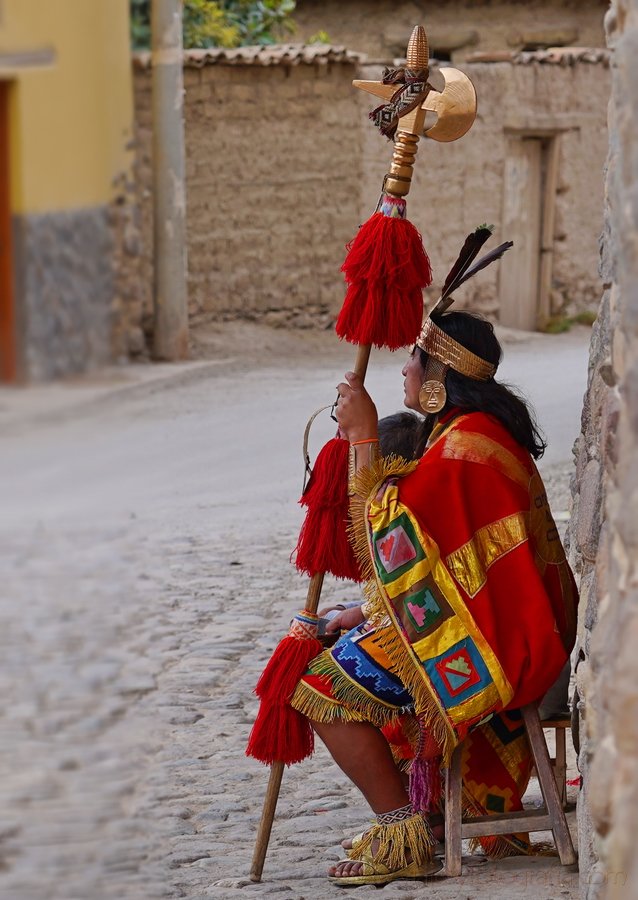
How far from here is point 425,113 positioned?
2744 millimetres

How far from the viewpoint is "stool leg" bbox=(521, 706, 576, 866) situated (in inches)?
110

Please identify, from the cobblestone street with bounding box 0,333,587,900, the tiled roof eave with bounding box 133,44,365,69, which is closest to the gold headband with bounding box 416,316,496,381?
the cobblestone street with bounding box 0,333,587,900

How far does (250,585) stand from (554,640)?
2.83m

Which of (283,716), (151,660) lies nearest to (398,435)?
(283,716)

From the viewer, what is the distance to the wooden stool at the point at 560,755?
9.75ft

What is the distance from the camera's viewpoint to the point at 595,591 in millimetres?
2258

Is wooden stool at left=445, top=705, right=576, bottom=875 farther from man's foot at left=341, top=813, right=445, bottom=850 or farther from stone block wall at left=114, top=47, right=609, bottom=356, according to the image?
Result: stone block wall at left=114, top=47, right=609, bottom=356

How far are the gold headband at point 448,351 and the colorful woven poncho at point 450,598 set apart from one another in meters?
0.11

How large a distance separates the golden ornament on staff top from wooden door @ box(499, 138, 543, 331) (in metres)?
10.3

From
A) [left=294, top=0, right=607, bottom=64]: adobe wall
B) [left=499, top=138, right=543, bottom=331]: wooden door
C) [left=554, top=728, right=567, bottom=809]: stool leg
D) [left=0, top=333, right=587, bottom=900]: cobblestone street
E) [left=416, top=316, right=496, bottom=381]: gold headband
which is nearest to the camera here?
[left=0, top=333, right=587, bottom=900]: cobblestone street

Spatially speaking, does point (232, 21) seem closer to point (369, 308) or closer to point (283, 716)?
point (369, 308)

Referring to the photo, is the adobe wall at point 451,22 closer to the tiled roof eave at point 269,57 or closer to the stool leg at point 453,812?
the tiled roof eave at point 269,57

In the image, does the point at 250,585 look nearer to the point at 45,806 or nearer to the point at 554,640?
the point at 554,640

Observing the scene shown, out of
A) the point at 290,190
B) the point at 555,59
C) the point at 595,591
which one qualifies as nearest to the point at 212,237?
the point at 290,190
